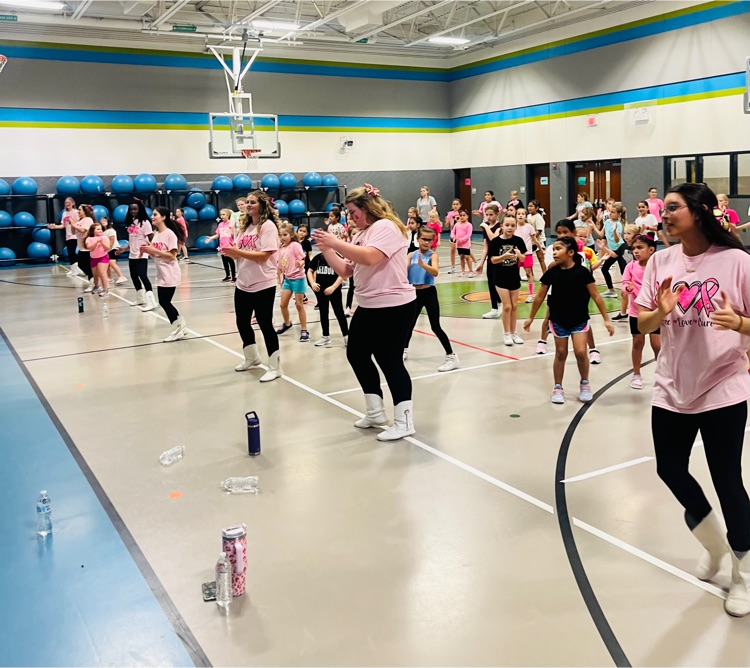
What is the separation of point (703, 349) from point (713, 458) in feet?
1.67

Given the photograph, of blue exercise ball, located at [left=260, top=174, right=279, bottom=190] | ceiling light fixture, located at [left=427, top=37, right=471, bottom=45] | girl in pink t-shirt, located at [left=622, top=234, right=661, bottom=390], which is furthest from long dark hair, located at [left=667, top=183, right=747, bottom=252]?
ceiling light fixture, located at [left=427, top=37, right=471, bottom=45]

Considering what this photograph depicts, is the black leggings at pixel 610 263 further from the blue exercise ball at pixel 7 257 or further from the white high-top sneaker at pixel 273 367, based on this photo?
the blue exercise ball at pixel 7 257

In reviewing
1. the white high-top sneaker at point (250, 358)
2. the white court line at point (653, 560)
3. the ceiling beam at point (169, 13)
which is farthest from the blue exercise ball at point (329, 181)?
the white court line at point (653, 560)

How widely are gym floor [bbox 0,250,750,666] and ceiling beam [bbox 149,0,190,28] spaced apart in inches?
567

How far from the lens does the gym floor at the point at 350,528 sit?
128 inches

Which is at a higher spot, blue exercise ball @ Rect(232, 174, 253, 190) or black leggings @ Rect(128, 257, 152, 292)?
blue exercise ball @ Rect(232, 174, 253, 190)

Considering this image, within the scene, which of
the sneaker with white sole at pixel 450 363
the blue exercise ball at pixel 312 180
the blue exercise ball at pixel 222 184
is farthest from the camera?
the blue exercise ball at pixel 312 180

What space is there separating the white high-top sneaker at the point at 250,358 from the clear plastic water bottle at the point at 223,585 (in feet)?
15.9

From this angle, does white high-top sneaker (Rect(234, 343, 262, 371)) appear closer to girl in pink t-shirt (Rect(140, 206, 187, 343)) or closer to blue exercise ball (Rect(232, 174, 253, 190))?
girl in pink t-shirt (Rect(140, 206, 187, 343))

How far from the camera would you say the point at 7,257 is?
2105 centimetres

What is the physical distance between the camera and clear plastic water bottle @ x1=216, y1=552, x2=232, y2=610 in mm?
3547

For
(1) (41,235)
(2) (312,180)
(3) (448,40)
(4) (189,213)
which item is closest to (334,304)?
(4) (189,213)

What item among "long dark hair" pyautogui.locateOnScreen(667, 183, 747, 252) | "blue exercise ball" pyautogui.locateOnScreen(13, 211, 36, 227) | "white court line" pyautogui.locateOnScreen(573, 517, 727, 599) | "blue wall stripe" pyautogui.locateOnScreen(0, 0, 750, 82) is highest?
"blue wall stripe" pyautogui.locateOnScreen(0, 0, 750, 82)

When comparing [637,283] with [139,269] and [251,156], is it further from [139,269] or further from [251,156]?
[251,156]
